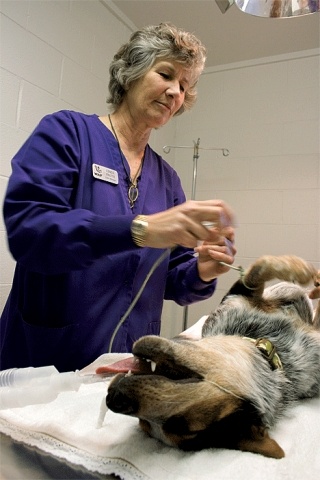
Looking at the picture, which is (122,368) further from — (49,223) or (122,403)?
(49,223)

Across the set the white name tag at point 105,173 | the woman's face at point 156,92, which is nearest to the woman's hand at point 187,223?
the white name tag at point 105,173

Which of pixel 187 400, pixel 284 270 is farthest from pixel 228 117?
pixel 187 400

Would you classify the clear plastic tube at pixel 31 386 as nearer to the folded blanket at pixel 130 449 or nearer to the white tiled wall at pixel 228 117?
the folded blanket at pixel 130 449

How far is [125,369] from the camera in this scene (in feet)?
3.03

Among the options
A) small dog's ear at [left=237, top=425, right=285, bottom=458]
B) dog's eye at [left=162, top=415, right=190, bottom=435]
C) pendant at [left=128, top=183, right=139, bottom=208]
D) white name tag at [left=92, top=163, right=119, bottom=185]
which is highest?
white name tag at [left=92, top=163, right=119, bottom=185]

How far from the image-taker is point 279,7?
1495 millimetres

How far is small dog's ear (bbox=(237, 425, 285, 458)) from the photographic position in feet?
2.56

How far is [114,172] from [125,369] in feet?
2.58

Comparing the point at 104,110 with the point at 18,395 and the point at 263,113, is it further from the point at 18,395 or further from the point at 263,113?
the point at 18,395

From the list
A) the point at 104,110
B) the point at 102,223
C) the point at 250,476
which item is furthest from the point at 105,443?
the point at 104,110

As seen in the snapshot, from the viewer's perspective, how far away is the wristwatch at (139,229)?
38.6 inches

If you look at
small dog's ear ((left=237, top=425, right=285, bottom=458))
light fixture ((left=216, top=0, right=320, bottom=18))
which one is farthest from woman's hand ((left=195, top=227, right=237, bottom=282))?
light fixture ((left=216, top=0, right=320, bottom=18))

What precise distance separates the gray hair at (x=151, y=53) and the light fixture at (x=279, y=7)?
215 mm

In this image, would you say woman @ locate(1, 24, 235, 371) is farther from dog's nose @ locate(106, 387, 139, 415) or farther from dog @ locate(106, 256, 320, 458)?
dog's nose @ locate(106, 387, 139, 415)
